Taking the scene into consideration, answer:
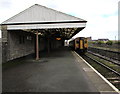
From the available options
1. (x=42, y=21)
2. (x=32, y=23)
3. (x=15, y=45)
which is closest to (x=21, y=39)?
(x=15, y=45)

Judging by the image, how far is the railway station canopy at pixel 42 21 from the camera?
519 inches

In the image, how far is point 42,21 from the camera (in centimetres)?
1362

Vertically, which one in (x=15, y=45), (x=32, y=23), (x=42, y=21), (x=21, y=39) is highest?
(x=42, y=21)

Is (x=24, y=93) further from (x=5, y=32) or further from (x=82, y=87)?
(x=5, y=32)

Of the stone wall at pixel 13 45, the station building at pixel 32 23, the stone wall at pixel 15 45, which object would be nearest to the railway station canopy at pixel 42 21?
the station building at pixel 32 23

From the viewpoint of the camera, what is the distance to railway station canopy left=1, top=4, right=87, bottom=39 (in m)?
13.2

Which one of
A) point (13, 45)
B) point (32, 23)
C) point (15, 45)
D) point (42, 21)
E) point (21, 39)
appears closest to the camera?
point (32, 23)

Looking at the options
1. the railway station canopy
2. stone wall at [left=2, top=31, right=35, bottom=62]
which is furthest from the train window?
the railway station canopy

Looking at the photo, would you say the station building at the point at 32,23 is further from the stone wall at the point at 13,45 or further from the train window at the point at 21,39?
the train window at the point at 21,39

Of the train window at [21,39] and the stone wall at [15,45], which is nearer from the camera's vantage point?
the stone wall at [15,45]

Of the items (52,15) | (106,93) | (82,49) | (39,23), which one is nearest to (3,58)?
(39,23)

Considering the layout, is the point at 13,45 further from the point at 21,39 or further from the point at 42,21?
the point at 42,21

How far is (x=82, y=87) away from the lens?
5570mm

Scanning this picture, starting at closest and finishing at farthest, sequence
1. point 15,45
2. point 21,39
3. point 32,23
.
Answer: point 32,23, point 15,45, point 21,39
